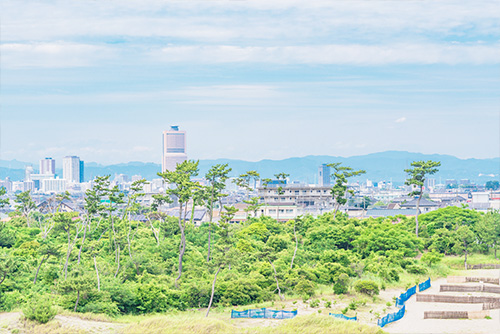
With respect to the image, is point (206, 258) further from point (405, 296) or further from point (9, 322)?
point (9, 322)

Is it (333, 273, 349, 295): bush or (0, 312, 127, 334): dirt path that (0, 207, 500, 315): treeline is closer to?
(333, 273, 349, 295): bush

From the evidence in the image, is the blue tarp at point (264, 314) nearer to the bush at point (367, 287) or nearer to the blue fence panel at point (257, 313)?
the blue fence panel at point (257, 313)

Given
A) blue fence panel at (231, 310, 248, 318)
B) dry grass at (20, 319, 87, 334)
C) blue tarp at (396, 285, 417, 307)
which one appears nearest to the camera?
dry grass at (20, 319, 87, 334)

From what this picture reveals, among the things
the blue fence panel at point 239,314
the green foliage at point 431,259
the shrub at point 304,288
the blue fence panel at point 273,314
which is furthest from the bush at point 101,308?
the green foliage at point 431,259

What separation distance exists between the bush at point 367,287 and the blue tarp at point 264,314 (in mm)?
4452

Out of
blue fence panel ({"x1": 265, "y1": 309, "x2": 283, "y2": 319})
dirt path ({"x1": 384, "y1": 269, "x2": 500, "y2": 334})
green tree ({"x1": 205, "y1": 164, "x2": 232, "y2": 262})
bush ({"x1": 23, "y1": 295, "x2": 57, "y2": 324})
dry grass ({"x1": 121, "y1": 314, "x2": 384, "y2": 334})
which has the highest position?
green tree ({"x1": 205, "y1": 164, "x2": 232, "y2": 262})

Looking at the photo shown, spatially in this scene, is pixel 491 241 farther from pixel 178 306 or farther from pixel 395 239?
pixel 178 306

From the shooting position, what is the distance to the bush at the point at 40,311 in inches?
780

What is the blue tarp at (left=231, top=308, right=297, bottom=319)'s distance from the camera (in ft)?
73.3

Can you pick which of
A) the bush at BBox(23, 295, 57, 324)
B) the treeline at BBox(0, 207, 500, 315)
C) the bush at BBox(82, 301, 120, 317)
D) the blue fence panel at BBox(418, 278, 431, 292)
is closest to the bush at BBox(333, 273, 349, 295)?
the treeline at BBox(0, 207, 500, 315)

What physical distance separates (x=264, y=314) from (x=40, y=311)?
7.59 m

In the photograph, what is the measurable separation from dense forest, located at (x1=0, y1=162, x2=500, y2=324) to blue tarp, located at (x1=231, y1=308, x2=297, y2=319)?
1.16 meters

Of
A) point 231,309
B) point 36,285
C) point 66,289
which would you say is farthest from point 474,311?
point 36,285

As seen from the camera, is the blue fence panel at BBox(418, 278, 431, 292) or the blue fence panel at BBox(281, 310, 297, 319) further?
the blue fence panel at BBox(418, 278, 431, 292)
